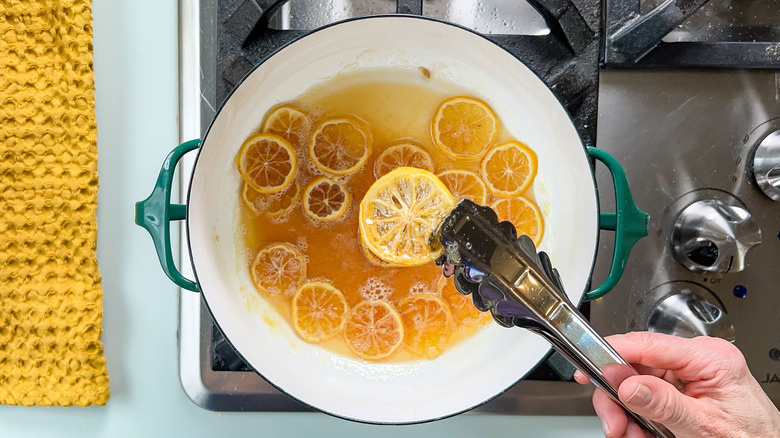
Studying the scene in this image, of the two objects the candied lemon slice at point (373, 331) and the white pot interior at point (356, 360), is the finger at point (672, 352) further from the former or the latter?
the candied lemon slice at point (373, 331)

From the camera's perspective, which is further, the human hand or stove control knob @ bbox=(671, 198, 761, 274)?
stove control knob @ bbox=(671, 198, 761, 274)

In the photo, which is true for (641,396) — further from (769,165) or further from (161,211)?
(161,211)

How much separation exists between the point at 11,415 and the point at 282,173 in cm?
53

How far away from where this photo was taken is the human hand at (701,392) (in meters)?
0.52

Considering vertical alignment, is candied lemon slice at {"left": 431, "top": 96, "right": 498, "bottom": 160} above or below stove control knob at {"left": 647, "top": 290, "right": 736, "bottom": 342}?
above

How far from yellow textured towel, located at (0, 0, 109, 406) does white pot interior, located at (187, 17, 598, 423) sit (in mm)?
197

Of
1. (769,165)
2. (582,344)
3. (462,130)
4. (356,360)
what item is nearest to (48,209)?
(356,360)

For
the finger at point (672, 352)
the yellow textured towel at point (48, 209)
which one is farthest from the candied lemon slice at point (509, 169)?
the yellow textured towel at point (48, 209)

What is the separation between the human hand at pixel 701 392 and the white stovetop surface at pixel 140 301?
216 mm

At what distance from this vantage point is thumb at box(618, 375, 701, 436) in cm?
48

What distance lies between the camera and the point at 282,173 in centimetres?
72

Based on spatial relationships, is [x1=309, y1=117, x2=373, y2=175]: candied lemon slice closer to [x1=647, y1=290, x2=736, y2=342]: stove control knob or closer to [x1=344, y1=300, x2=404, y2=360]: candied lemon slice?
[x1=344, y1=300, x2=404, y2=360]: candied lemon slice

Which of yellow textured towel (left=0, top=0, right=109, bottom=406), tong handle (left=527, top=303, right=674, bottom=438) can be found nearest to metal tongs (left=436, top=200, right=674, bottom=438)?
tong handle (left=527, top=303, right=674, bottom=438)

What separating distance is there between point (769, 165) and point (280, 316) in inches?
26.4
